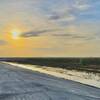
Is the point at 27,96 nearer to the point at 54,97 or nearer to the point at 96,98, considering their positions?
the point at 54,97

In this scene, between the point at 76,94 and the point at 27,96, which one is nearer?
the point at 27,96

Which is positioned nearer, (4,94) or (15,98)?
(15,98)

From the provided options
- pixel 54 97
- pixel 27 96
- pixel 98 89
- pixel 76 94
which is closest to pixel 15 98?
pixel 27 96

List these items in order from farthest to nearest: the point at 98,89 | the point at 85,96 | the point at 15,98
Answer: the point at 98,89 → the point at 85,96 → the point at 15,98

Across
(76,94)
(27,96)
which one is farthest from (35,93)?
(76,94)

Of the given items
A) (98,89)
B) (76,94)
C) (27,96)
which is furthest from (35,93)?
(98,89)

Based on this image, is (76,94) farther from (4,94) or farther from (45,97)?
(4,94)

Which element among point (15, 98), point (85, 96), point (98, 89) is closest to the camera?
point (15, 98)

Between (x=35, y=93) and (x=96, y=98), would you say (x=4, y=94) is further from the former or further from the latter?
(x=96, y=98)
